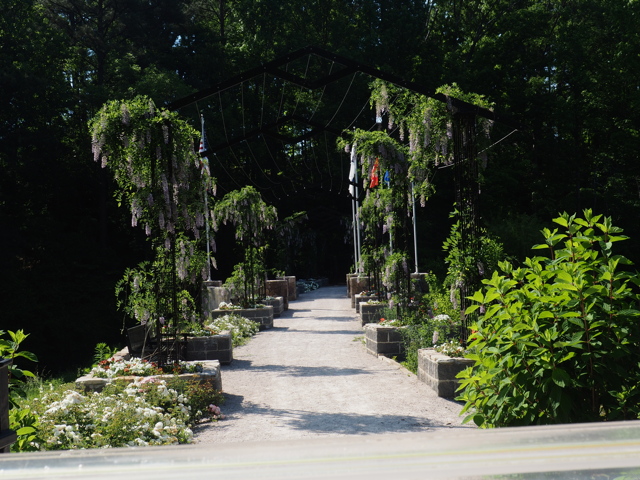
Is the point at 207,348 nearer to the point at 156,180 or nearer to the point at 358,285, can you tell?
the point at 156,180

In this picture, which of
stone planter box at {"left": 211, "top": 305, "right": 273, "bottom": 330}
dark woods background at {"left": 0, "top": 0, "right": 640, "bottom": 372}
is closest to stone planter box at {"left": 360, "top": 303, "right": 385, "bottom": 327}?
stone planter box at {"left": 211, "top": 305, "right": 273, "bottom": 330}

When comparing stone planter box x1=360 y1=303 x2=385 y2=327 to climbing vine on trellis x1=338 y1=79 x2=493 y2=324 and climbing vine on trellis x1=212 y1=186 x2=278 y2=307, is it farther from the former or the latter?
climbing vine on trellis x1=338 y1=79 x2=493 y2=324

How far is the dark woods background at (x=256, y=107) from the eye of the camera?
25325 mm

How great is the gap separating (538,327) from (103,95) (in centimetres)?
2768

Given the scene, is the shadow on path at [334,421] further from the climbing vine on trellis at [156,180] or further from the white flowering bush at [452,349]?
the climbing vine on trellis at [156,180]

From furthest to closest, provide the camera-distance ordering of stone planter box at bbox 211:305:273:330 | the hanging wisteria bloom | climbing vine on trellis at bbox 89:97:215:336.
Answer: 1. stone planter box at bbox 211:305:273:330
2. climbing vine on trellis at bbox 89:97:215:336
3. the hanging wisteria bloom

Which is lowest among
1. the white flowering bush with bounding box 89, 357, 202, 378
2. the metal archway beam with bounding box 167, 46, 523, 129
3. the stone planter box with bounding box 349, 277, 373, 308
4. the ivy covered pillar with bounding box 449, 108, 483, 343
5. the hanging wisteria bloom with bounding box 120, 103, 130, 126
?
the white flowering bush with bounding box 89, 357, 202, 378

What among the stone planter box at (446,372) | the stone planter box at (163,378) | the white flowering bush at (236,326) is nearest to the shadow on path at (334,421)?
the stone planter box at (163,378)

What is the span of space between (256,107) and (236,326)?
25430mm

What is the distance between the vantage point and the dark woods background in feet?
83.1

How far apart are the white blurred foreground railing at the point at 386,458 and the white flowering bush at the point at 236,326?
10857mm

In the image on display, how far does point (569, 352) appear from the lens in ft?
8.82

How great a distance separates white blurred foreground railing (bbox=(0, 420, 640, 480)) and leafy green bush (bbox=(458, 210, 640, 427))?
78.5 inches

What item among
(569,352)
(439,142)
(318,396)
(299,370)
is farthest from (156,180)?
(569,352)
